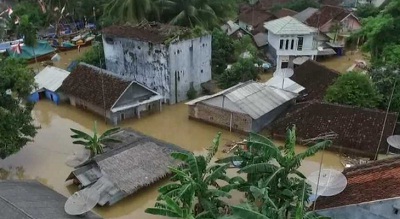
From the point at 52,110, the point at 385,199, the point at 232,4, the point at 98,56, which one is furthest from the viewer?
the point at 232,4

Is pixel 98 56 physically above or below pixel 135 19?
below

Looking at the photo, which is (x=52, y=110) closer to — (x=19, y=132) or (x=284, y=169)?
(x=19, y=132)

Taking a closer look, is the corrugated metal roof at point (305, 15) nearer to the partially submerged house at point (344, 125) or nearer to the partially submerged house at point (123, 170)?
the partially submerged house at point (344, 125)

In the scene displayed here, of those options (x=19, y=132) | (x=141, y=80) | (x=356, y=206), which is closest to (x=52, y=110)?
(x=141, y=80)

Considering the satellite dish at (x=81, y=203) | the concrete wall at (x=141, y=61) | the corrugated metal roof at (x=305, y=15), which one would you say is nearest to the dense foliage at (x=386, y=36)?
the concrete wall at (x=141, y=61)

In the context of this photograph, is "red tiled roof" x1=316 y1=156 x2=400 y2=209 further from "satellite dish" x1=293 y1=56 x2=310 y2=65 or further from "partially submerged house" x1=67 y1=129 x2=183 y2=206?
"satellite dish" x1=293 y1=56 x2=310 y2=65

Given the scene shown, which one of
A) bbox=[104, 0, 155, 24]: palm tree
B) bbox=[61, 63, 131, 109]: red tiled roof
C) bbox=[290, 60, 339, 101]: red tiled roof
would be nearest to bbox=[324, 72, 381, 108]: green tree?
bbox=[290, 60, 339, 101]: red tiled roof

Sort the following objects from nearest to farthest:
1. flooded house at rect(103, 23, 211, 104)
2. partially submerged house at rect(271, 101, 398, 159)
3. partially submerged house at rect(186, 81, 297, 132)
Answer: partially submerged house at rect(271, 101, 398, 159) < partially submerged house at rect(186, 81, 297, 132) < flooded house at rect(103, 23, 211, 104)
